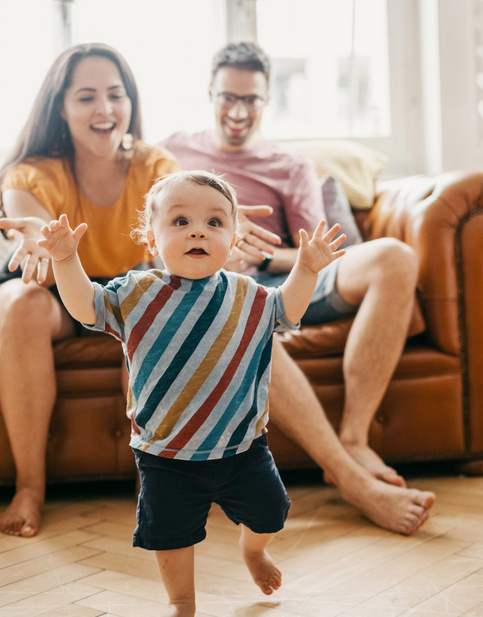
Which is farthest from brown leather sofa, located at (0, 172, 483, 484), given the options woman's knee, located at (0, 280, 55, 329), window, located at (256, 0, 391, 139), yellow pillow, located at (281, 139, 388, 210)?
window, located at (256, 0, 391, 139)

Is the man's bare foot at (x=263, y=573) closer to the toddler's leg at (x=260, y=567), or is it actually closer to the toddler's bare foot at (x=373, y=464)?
the toddler's leg at (x=260, y=567)

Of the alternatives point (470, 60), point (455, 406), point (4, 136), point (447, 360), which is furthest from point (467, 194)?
point (4, 136)

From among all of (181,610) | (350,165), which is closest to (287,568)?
(181,610)

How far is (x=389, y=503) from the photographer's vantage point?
51.3 inches

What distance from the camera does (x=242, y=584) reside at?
108cm

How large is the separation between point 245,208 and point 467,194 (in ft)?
1.81

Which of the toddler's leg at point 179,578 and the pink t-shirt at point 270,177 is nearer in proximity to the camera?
the toddler's leg at point 179,578

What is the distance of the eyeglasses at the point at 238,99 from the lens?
6.22 feet

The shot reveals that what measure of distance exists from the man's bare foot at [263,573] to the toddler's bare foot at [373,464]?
0.45m

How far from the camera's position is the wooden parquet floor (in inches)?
39.2

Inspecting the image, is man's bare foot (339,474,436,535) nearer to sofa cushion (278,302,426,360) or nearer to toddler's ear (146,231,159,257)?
sofa cushion (278,302,426,360)

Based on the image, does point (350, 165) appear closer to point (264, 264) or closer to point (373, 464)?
point (264, 264)

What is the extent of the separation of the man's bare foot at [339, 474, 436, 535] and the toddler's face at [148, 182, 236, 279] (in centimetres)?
62

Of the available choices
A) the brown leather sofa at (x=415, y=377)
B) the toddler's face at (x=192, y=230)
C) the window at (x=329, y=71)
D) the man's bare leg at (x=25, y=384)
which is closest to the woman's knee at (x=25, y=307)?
the man's bare leg at (x=25, y=384)
